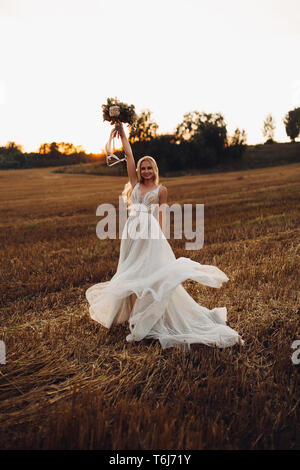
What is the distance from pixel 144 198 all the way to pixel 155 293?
1270 mm

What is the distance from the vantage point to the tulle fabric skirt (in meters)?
3.98

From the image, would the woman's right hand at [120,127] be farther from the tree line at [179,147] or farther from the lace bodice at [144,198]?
the tree line at [179,147]

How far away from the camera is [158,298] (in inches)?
151

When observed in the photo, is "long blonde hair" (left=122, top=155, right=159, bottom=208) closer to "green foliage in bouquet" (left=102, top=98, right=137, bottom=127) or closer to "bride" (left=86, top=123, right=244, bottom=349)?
"bride" (left=86, top=123, right=244, bottom=349)

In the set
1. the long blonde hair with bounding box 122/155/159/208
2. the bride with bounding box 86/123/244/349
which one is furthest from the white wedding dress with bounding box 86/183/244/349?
the long blonde hair with bounding box 122/155/159/208

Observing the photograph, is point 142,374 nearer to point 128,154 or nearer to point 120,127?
point 128,154

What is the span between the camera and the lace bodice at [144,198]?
4422 millimetres

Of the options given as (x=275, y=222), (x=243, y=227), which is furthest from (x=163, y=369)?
(x=275, y=222)

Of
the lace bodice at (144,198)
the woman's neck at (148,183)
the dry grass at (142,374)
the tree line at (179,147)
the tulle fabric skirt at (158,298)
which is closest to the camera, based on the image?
the dry grass at (142,374)

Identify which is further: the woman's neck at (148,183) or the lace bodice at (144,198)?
the woman's neck at (148,183)

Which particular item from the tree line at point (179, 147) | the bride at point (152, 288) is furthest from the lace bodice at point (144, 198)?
the tree line at point (179, 147)

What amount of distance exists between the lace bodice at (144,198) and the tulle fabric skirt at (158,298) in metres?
0.12

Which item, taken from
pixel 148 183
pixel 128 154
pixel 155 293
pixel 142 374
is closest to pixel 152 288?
pixel 155 293

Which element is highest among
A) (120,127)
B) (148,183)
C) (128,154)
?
(120,127)
